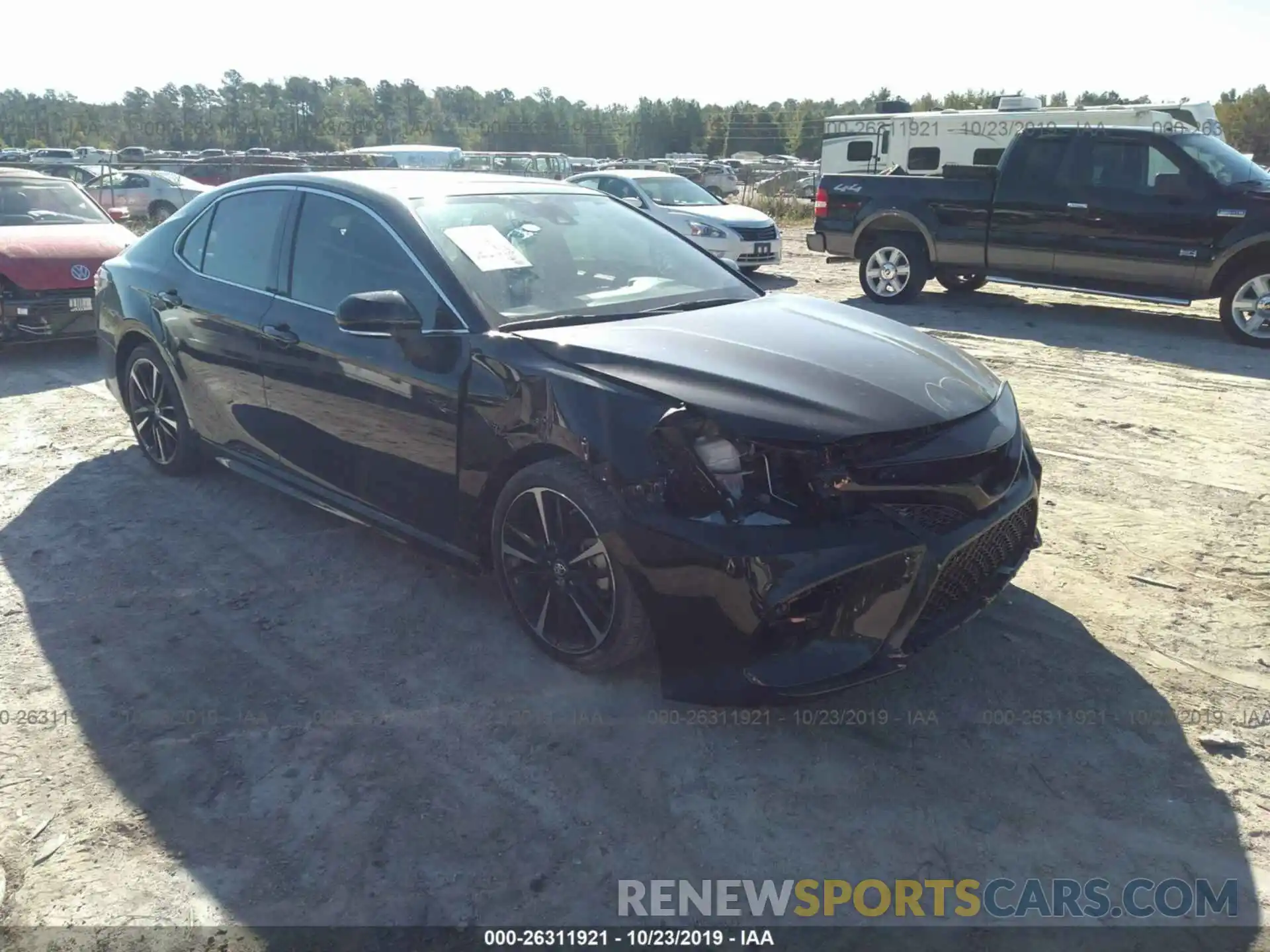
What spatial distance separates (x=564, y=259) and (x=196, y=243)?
2.28 m

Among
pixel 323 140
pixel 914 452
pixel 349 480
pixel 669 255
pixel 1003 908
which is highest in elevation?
pixel 323 140

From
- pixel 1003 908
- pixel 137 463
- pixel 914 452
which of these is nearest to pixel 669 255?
pixel 914 452

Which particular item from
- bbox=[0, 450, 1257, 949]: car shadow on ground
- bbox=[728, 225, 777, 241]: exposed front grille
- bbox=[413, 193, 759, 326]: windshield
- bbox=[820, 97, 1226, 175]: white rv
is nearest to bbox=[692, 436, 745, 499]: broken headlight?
bbox=[0, 450, 1257, 949]: car shadow on ground

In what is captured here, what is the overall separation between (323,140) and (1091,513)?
174ft

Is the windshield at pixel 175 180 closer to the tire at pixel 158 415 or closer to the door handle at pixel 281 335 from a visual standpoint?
the tire at pixel 158 415

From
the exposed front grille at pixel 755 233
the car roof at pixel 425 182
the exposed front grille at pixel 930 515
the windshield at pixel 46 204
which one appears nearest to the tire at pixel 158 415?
the car roof at pixel 425 182

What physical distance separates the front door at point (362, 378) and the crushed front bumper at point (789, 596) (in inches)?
42.5

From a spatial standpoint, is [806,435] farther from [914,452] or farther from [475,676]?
[475,676]

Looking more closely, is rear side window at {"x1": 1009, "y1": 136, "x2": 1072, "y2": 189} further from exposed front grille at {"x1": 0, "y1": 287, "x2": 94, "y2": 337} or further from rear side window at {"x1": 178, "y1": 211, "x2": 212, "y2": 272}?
exposed front grille at {"x1": 0, "y1": 287, "x2": 94, "y2": 337}

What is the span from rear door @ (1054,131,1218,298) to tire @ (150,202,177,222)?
67.8ft

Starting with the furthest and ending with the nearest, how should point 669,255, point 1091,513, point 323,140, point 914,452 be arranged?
point 323,140 < point 1091,513 < point 669,255 < point 914,452

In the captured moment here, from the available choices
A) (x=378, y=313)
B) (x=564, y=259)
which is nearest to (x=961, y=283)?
(x=564, y=259)

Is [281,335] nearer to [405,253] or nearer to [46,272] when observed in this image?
[405,253]

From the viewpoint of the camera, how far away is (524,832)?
2820 millimetres
